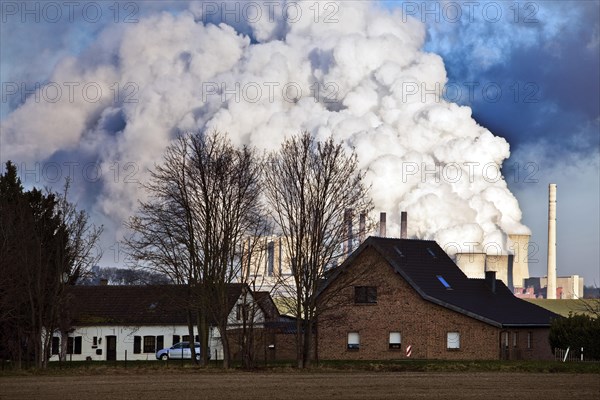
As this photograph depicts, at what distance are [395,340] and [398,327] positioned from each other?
31.2 inches

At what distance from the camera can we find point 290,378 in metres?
42.2

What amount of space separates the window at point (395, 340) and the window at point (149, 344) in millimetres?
18306

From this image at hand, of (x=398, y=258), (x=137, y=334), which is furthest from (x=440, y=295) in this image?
(x=137, y=334)

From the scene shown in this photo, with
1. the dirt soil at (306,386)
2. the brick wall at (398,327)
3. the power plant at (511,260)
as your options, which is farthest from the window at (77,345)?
the power plant at (511,260)

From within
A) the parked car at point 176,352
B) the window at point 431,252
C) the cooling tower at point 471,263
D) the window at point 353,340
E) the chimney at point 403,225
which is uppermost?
the chimney at point 403,225

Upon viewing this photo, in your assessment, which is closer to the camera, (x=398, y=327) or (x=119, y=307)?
(x=398, y=327)

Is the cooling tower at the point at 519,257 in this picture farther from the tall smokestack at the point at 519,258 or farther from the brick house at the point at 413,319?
the brick house at the point at 413,319

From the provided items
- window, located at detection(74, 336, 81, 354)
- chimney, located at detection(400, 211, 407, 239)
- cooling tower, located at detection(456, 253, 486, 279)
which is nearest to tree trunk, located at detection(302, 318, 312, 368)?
window, located at detection(74, 336, 81, 354)

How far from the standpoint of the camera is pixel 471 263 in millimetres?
128875

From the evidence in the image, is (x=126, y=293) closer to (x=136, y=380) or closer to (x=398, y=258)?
(x=398, y=258)

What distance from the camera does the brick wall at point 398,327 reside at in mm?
63125

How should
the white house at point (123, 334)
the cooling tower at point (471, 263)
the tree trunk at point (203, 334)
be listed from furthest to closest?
the cooling tower at point (471, 263) → the white house at point (123, 334) → the tree trunk at point (203, 334)

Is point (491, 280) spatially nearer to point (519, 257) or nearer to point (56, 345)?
point (56, 345)

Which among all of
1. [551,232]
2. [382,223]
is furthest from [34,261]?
[551,232]
